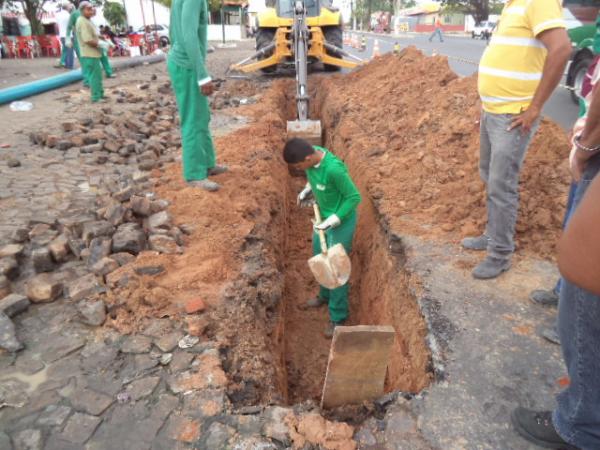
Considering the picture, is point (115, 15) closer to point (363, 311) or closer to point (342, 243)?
point (342, 243)

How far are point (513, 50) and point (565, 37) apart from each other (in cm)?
29

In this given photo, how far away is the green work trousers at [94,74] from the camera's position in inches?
352

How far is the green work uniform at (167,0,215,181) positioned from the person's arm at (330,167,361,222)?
1.66 metres

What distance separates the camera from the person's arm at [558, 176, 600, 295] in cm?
121

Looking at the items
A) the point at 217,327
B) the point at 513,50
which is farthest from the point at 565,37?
the point at 217,327

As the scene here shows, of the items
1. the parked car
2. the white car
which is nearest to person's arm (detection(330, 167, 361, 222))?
the parked car

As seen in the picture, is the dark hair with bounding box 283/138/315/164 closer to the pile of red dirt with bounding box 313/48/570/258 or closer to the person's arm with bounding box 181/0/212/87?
the pile of red dirt with bounding box 313/48/570/258

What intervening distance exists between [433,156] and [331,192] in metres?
1.69

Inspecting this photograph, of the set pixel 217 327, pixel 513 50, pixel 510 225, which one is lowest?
pixel 217 327

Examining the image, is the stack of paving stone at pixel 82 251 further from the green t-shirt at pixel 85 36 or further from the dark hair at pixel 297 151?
the green t-shirt at pixel 85 36

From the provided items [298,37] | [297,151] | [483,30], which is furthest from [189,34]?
[483,30]

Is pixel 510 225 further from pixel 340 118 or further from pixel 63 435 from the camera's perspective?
pixel 340 118

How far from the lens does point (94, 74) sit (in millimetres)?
9219

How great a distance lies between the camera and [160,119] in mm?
8000
